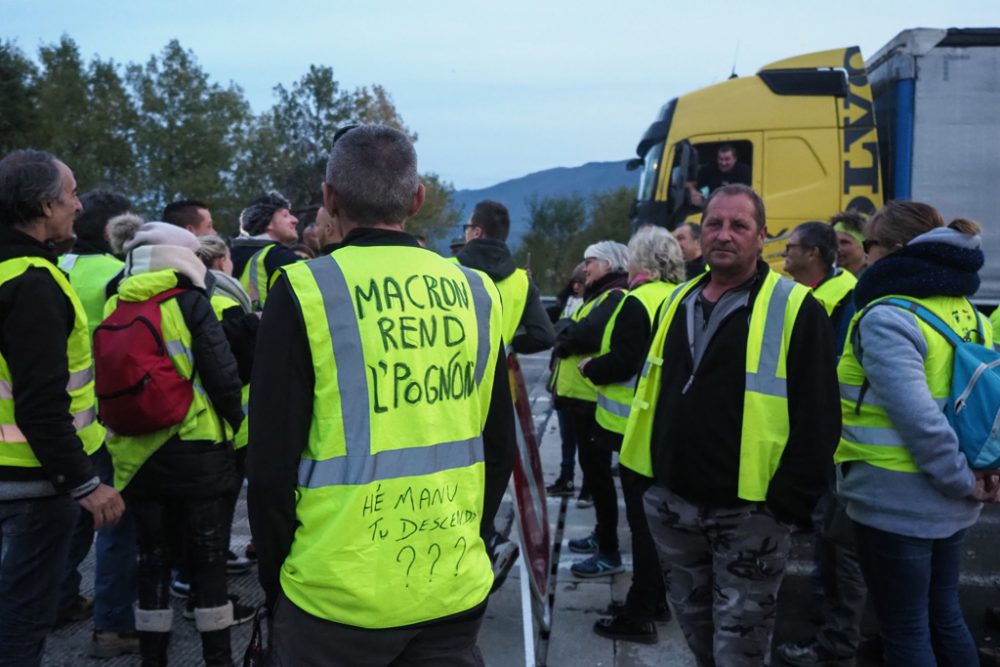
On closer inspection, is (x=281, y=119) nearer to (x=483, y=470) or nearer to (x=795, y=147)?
(x=795, y=147)

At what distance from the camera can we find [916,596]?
9.73ft

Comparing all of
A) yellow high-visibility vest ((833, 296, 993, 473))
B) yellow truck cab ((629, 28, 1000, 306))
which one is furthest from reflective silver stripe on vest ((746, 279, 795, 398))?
yellow truck cab ((629, 28, 1000, 306))

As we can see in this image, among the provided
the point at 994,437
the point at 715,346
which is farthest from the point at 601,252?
the point at 994,437

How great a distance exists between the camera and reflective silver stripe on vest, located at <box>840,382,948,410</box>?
9.78 ft

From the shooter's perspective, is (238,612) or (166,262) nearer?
(166,262)

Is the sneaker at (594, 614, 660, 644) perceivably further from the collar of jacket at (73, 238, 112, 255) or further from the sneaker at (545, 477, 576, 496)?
the collar of jacket at (73, 238, 112, 255)

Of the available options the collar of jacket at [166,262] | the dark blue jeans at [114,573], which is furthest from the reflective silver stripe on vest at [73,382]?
the dark blue jeans at [114,573]

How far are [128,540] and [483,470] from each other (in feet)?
8.87

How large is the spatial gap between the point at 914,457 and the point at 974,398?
0.88 feet

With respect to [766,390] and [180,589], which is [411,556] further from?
[180,589]

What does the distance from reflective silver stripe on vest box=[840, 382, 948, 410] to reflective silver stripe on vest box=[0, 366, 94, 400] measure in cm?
271

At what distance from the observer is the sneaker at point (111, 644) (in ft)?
13.3

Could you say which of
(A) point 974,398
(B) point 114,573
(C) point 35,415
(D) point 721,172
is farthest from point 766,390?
(D) point 721,172

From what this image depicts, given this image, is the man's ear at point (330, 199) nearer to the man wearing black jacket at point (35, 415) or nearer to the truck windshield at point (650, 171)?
the man wearing black jacket at point (35, 415)
